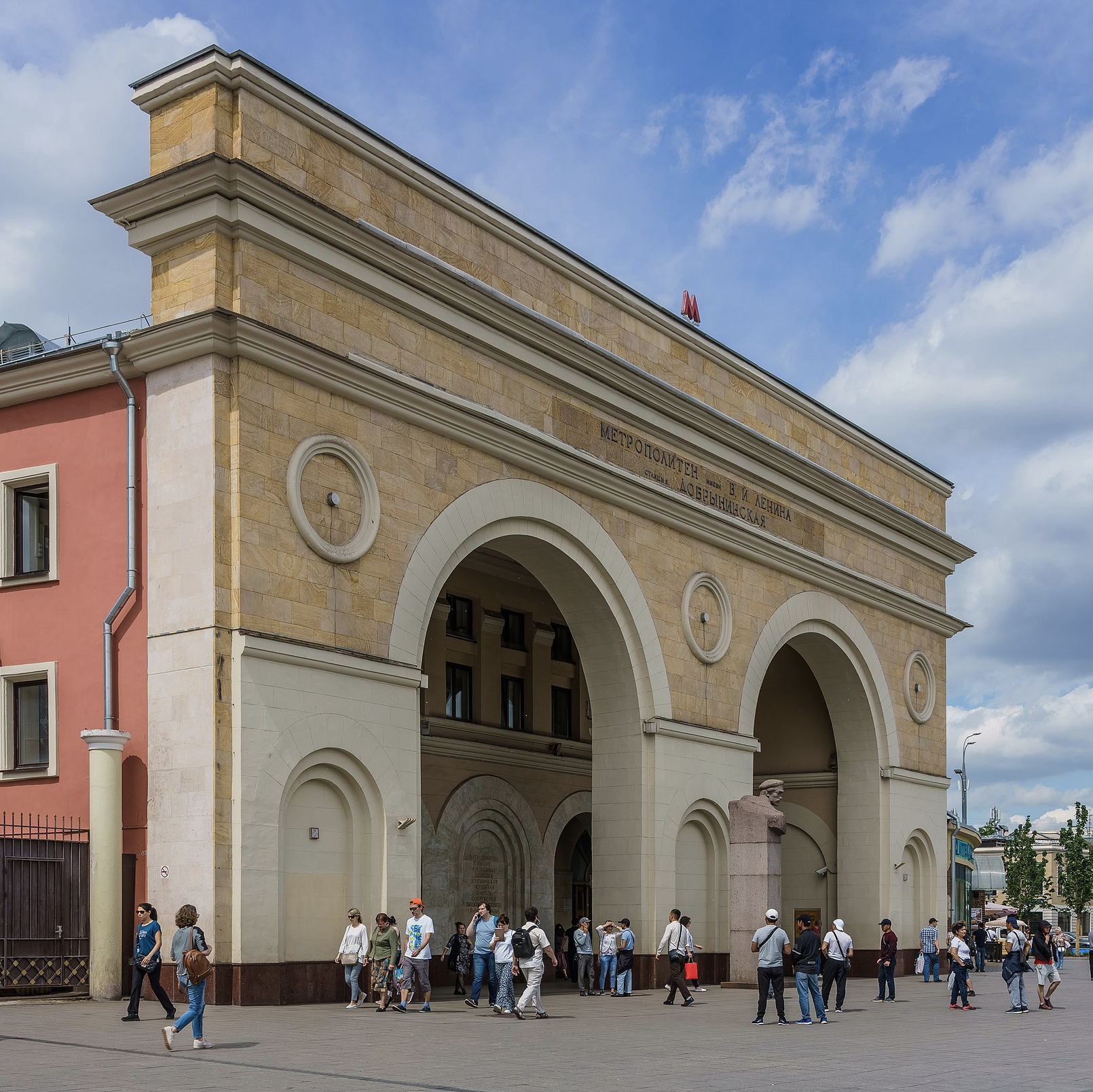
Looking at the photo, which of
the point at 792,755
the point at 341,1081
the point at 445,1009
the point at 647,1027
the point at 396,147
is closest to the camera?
the point at 341,1081

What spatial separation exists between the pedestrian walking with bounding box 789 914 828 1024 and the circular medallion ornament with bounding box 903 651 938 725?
20.2 m

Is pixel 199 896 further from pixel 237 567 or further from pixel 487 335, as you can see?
pixel 487 335

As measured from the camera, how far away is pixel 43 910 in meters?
20.8

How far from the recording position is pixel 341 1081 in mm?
12453

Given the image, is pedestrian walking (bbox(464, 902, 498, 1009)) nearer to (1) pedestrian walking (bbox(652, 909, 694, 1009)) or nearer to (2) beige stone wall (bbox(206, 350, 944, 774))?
(1) pedestrian walking (bbox(652, 909, 694, 1009))

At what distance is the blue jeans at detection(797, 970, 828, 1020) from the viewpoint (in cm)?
2053

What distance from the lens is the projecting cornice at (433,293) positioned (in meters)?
21.0

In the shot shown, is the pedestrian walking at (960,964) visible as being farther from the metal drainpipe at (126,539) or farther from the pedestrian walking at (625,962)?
the metal drainpipe at (126,539)

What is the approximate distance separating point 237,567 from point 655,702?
10975 mm

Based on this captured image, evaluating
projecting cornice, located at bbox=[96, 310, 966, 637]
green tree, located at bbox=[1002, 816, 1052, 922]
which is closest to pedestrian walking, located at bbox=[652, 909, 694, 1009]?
projecting cornice, located at bbox=[96, 310, 966, 637]

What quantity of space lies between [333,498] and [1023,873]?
82.4 m

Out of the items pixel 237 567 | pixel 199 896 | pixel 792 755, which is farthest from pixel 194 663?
pixel 792 755

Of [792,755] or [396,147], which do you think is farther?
[792,755]

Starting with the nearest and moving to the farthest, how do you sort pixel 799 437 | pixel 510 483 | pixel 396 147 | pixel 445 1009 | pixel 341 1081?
pixel 341 1081 → pixel 445 1009 → pixel 396 147 → pixel 510 483 → pixel 799 437
